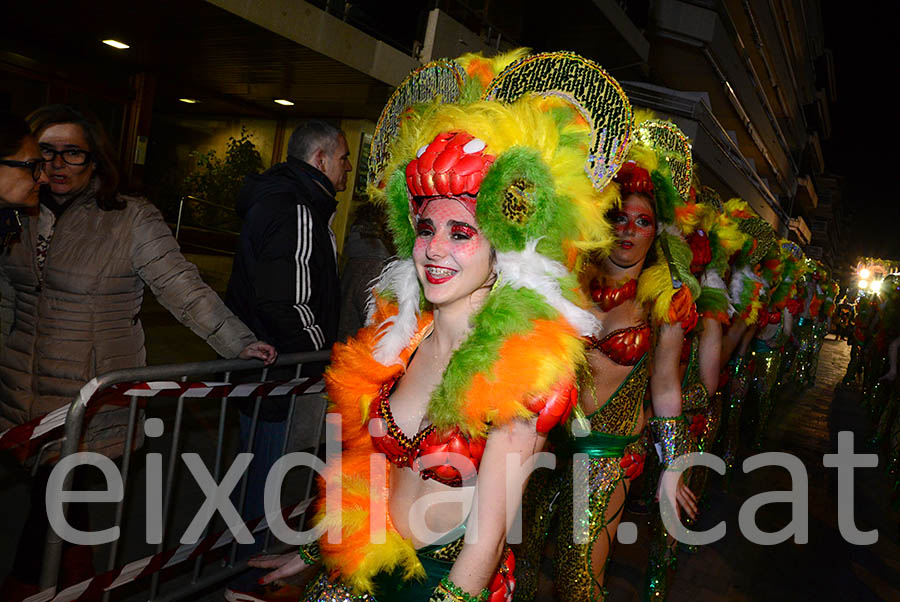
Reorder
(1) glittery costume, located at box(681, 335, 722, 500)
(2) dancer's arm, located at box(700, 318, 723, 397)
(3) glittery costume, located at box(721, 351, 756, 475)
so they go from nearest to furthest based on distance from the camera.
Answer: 1. (1) glittery costume, located at box(681, 335, 722, 500)
2. (2) dancer's arm, located at box(700, 318, 723, 397)
3. (3) glittery costume, located at box(721, 351, 756, 475)

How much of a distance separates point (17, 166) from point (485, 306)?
5.94 feet

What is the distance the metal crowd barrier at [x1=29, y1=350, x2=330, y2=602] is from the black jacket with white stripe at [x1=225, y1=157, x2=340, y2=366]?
0.61ft

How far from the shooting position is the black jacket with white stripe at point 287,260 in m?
3.24

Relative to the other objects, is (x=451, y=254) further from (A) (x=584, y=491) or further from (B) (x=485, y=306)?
(A) (x=584, y=491)

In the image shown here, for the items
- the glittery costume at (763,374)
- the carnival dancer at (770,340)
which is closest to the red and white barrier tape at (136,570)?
the carnival dancer at (770,340)

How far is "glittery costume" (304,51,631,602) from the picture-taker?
1.76 m

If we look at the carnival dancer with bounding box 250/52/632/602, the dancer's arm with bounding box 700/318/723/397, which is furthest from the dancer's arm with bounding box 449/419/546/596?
the dancer's arm with bounding box 700/318/723/397

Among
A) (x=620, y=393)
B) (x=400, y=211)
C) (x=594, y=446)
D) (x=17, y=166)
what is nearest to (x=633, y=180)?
(x=620, y=393)

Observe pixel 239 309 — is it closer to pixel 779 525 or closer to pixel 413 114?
pixel 413 114

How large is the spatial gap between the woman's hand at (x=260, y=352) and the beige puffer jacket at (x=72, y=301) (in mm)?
484

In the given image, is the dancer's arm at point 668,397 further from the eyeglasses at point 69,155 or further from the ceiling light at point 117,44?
the ceiling light at point 117,44

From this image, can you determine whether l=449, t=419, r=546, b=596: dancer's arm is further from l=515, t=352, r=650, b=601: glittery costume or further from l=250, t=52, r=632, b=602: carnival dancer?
l=515, t=352, r=650, b=601: glittery costume

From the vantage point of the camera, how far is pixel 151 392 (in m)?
2.64

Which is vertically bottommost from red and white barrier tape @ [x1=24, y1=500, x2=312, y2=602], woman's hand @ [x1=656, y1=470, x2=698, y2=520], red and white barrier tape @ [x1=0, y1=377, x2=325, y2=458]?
red and white barrier tape @ [x1=24, y1=500, x2=312, y2=602]
